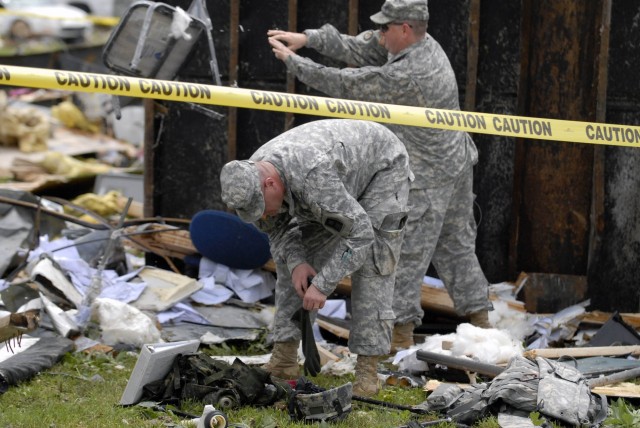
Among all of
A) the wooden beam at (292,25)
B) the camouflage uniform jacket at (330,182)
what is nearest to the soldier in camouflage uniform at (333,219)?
the camouflage uniform jacket at (330,182)

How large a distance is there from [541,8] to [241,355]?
3.36 metres

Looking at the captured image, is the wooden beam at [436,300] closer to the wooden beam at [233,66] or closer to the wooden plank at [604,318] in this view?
the wooden plank at [604,318]

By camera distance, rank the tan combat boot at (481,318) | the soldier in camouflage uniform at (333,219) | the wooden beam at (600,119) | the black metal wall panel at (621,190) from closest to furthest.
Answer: the soldier in camouflage uniform at (333,219), the tan combat boot at (481,318), the wooden beam at (600,119), the black metal wall panel at (621,190)

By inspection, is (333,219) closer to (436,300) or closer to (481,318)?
(481,318)

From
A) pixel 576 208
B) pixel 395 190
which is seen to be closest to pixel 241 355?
pixel 395 190

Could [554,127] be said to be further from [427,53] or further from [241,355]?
[241,355]

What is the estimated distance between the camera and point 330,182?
5.47m

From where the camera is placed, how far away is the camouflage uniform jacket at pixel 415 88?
6887 millimetres

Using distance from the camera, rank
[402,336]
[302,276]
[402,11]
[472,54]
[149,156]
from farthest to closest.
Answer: [149,156]
[472,54]
[402,336]
[402,11]
[302,276]

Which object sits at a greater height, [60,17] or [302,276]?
[60,17]

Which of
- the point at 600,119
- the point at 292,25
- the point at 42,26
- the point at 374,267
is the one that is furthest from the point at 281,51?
the point at 42,26

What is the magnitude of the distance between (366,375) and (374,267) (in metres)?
0.61

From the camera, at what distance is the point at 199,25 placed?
783 cm

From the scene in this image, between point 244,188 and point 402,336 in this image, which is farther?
point 402,336
